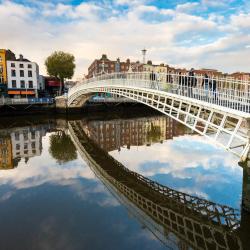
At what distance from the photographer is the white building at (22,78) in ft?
133

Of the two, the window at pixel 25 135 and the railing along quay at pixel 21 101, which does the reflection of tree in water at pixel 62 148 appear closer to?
the window at pixel 25 135

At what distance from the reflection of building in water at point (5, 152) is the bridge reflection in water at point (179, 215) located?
5642mm

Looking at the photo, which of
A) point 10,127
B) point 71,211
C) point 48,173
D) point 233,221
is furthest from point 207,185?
point 10,127

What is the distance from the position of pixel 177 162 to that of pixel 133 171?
2827 millimetres

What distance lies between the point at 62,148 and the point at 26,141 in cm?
425

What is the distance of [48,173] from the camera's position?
1196cm

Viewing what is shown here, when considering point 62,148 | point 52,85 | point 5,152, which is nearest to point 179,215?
point 62,148

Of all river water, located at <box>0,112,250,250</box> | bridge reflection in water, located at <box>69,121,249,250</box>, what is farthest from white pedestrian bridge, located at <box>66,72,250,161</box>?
bridge reflection in water, located at <box>69,121,249,250</box>

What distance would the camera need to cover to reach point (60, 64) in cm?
4519

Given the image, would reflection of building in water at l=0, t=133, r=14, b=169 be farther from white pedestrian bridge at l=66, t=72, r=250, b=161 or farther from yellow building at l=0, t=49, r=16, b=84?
yellow building at l=0, t=49, r=16, b=84

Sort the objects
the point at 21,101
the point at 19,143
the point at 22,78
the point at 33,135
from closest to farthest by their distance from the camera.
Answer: the point at 19,143
the point at 33,135
the point at 21,101
the point at 22,78

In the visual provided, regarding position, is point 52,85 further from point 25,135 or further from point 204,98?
point 204,98

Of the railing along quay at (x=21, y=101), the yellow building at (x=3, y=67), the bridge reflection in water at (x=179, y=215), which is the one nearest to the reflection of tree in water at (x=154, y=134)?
the bridge reflection in water at (x=179, y=215)

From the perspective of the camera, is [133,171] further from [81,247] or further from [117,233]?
[81,247]
